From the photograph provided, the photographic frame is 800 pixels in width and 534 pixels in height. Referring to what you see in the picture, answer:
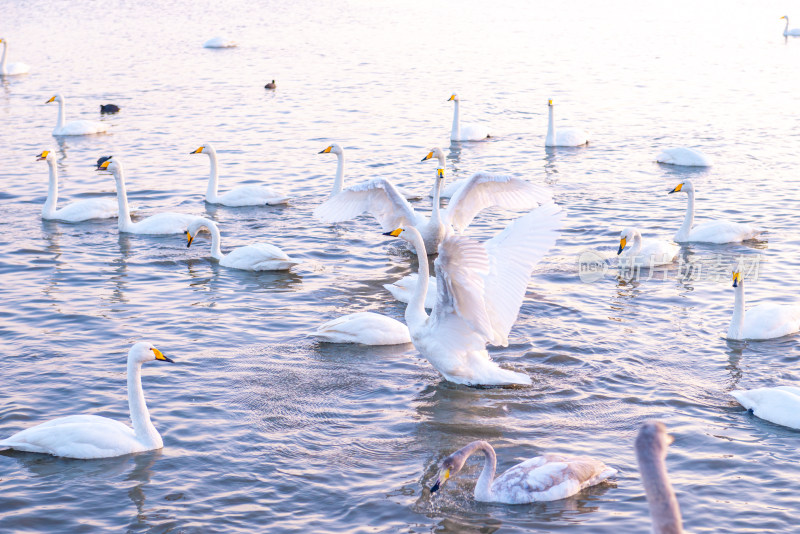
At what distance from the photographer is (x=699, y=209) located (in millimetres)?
16078

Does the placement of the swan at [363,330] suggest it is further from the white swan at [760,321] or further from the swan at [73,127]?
the swan at [73,127]

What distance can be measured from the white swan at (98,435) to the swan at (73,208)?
800 centimetres

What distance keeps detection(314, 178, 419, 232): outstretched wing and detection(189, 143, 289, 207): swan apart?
2.29 meters

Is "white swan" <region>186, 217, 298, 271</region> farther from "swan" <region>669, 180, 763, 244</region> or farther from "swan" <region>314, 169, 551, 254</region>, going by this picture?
"swan" <region>669, 180, 763, 244</region>

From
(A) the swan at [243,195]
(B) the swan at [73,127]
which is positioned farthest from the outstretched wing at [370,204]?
(B) the swan at [73,127]

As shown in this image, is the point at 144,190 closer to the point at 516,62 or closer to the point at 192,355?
the point at 192,355

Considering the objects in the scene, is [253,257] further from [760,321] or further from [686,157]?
[686,157]

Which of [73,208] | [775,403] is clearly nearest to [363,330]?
[775,403]

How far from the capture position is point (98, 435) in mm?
8266

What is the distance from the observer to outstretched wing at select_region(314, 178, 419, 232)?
46.6 ft

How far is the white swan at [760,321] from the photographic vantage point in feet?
35.3

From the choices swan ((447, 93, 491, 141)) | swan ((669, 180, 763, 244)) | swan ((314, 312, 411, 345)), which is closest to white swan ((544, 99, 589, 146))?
swan ((447, 93, 491, 141))

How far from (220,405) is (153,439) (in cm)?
107

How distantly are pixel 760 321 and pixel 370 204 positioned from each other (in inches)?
242
